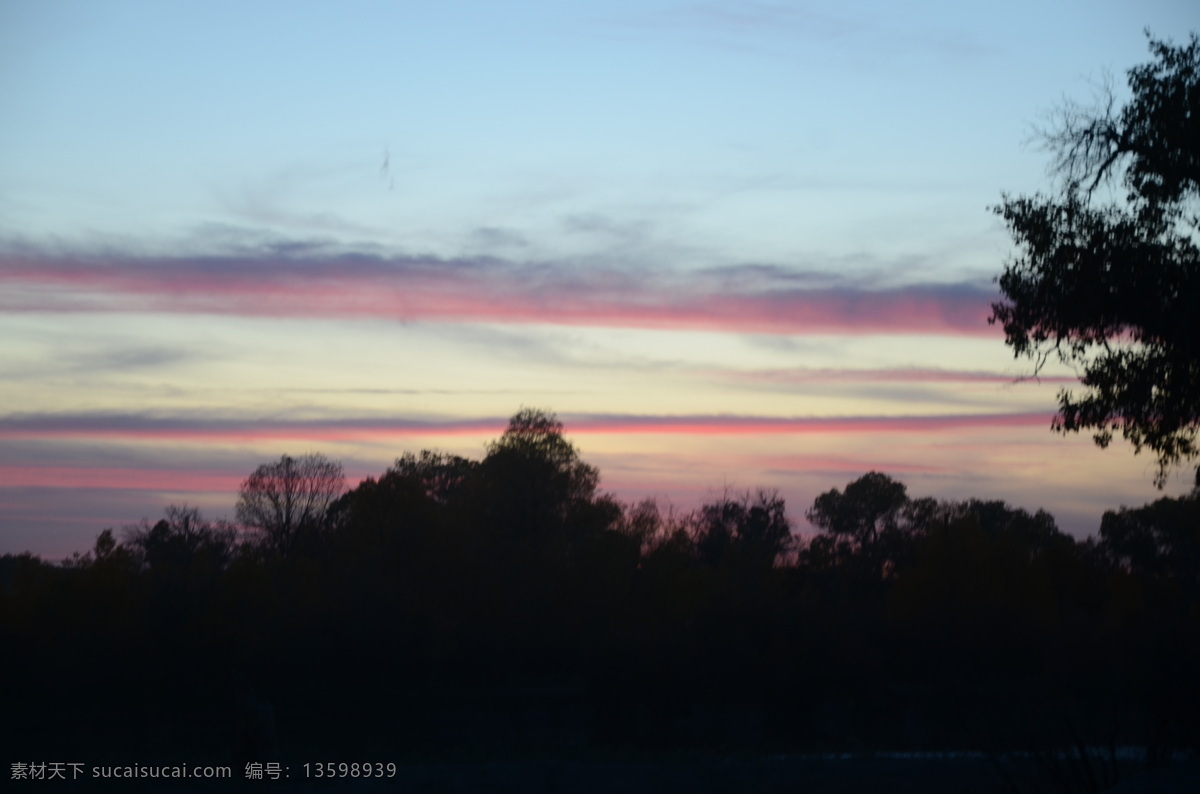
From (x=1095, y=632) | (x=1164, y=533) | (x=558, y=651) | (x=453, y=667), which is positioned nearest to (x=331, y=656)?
(x=453, y=667)

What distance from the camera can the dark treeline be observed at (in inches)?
1527

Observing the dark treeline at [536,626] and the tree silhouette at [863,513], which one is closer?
the dark treeline at [536,626]

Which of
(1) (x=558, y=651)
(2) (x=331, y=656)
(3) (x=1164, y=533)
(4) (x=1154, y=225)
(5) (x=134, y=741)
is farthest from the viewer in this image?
(3) (x=1164, y=533)

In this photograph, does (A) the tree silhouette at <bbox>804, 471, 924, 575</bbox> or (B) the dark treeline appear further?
(A) the tree silhouette at <bbox>804, 471, 924, 575</bbox>

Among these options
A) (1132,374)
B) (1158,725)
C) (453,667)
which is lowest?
(453,667)

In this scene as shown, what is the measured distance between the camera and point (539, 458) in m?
51.3

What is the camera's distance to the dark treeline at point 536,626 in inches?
1527

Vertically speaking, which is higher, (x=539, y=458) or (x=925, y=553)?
(x=539, y=458)

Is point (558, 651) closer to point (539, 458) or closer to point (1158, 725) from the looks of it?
point (539, 458)

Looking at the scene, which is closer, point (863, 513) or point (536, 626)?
point (536, 626)

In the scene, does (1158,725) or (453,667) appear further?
(453,667)

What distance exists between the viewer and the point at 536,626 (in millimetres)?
50500

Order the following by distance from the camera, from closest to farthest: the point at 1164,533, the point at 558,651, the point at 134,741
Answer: the point at 134,741
the point at 558,651
the point at 1164,533

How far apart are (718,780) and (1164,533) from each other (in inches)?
2144
